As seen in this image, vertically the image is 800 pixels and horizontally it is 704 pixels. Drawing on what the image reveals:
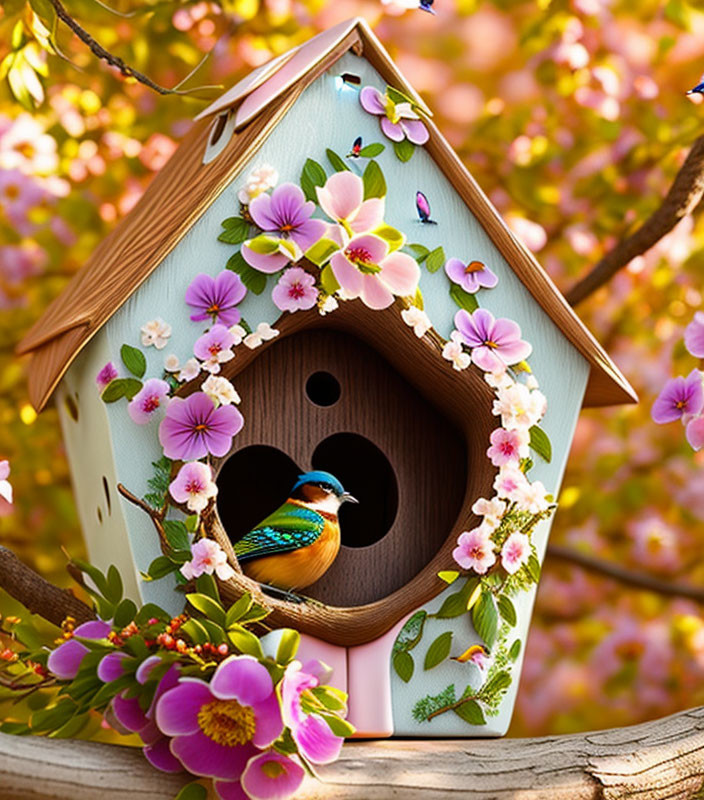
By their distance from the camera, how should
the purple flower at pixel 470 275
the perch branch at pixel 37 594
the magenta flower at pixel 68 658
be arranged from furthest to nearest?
the purple flower at pixel 470 275, the perch branch at pixel 37 594, the magenta flower at pixel 68 658

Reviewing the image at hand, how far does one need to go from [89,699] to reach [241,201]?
1.78ft

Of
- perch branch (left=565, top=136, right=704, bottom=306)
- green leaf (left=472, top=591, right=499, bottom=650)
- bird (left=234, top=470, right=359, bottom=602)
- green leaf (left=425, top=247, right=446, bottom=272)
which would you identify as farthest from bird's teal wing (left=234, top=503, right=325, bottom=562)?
perch branch (left=565, top=136, right=704, bottom=306)

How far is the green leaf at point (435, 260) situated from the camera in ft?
4.16

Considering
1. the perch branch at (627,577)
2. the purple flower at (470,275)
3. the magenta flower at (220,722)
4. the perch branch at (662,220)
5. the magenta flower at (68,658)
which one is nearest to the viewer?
the magenta flower at (220,722)

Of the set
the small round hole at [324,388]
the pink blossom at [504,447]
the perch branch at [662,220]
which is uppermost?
the perch branch at [662,220]

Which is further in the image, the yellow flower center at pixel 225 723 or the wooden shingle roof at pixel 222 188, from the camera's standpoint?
the wooden shingle roof at pixel 222 188

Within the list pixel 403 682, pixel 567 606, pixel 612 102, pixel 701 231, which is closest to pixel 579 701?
pixel 567 606

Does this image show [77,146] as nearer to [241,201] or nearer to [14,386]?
[14,386]

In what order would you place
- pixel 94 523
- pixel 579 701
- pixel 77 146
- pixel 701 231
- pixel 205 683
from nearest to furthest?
pixel 205 683 → pixel 94 523 → pixel 77 146 → pixel 701 231 → pixel 579 701

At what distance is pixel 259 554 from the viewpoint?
3.90 ft

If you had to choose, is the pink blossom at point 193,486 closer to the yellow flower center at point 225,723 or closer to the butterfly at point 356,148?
the yellow flower center at point 225,723

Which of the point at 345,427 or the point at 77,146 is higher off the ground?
the point at 77,146

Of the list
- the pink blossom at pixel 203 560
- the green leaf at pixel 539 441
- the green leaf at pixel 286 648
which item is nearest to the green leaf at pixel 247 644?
the green leaf at pixel 286 648

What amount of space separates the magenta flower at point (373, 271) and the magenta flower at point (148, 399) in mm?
217
